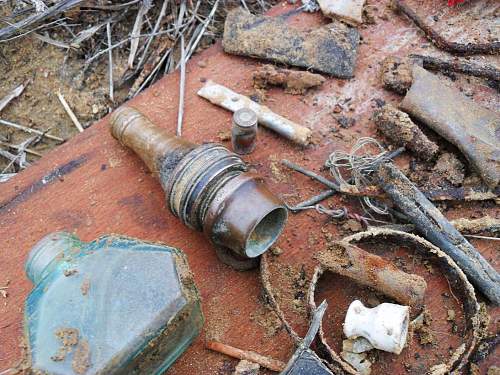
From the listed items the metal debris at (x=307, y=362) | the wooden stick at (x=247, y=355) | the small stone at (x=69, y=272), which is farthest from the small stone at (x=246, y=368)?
the small stone at (x=69, y=272)

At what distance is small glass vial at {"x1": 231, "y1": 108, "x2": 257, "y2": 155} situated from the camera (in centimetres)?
175

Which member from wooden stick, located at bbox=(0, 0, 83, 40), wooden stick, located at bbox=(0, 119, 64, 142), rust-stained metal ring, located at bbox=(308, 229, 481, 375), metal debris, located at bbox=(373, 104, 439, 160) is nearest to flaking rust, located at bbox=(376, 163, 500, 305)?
rust-stained metal ring, located at bbox=(308, 229, 481, 375)

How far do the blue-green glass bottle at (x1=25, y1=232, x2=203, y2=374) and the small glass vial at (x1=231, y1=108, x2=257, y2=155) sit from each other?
56 centimetres

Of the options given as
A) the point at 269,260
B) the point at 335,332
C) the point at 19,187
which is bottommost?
the point at 335,332

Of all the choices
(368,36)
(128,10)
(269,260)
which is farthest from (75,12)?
(269,260)

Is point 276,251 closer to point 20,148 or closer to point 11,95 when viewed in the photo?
point 20,148

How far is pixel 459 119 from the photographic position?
1.90m

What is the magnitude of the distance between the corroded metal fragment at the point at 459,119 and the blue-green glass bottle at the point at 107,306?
3.65 feet

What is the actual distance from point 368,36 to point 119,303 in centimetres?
161

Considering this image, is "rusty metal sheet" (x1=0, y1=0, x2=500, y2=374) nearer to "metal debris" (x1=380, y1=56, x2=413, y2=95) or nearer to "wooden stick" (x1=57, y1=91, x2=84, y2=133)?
"metal debris" (x1=380, y1=56, x2=413, y2=95)

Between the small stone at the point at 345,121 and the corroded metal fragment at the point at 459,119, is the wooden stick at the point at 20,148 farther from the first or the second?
the corroded metal fragment at the point at 459,119

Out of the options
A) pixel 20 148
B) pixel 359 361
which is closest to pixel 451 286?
pixel 359 361

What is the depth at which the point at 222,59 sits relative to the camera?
2.14 m

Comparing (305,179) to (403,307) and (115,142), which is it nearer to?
(403,307)
